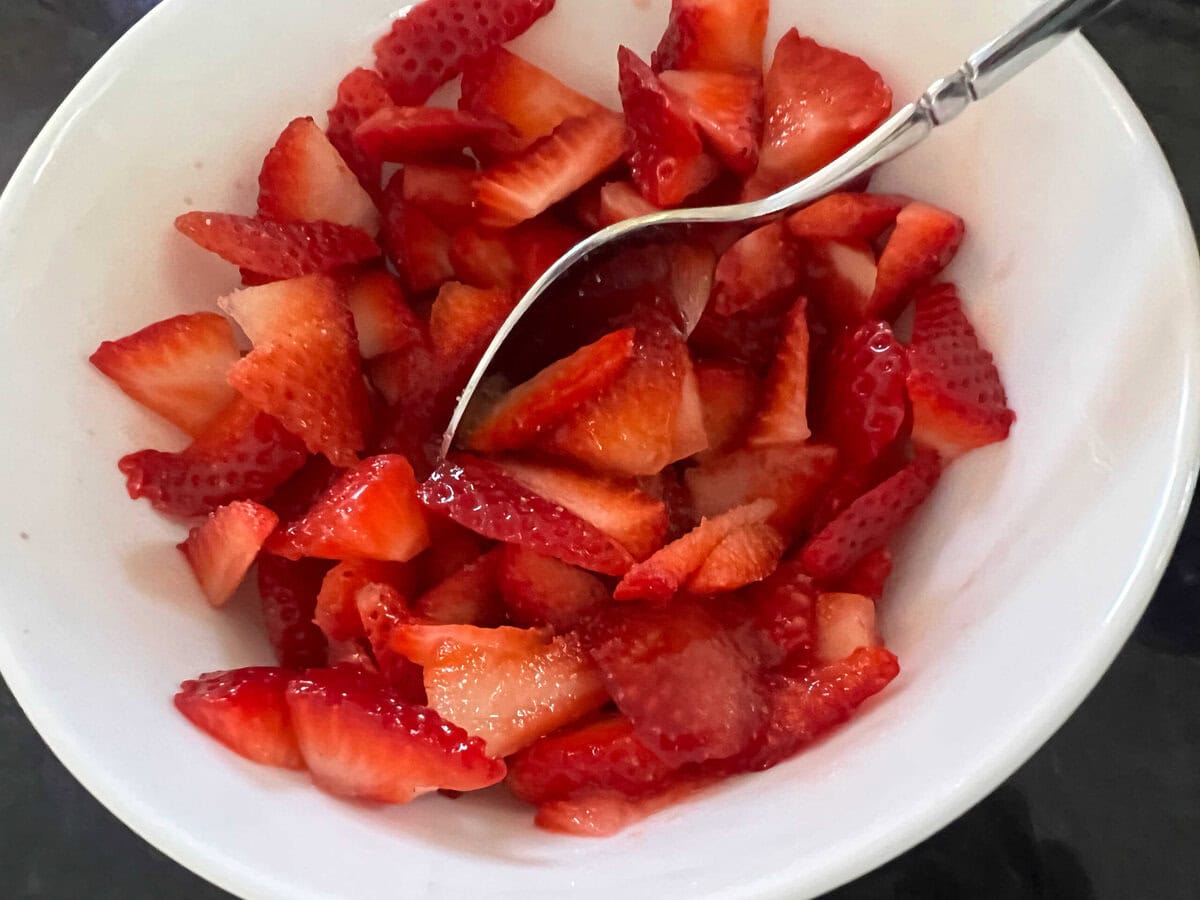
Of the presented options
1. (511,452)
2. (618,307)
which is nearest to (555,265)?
(618,307)

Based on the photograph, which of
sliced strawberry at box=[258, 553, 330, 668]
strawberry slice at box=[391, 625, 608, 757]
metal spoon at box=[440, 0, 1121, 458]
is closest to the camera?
metal spoon at box=[440, 0, 1121, 458]

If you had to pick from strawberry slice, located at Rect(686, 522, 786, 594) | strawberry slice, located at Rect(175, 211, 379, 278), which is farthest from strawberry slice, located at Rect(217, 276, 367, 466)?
strawberry slice, located at Rect(686, 522, 786, 594)

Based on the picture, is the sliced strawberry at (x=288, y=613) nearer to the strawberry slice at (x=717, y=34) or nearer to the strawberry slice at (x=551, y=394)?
the strawberry slice at (x=551, y=394)

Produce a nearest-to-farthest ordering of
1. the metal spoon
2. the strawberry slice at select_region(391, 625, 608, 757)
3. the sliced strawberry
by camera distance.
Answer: the metal spoon → the strawberry slice at select_region(391, 625, 608, 757) → the sliced strawberry

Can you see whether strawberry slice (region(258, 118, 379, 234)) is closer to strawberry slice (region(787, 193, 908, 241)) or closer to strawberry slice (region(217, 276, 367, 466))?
strawberry slice (region(217, 276, 367, 466))

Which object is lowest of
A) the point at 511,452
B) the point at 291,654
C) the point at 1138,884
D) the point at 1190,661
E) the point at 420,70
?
the point at 1138,884

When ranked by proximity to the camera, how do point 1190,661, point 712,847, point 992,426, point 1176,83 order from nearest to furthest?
point 712,847, point 992,426, point 1190,661, point 1176,83

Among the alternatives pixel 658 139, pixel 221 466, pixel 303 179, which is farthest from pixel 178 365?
pixel 658 139

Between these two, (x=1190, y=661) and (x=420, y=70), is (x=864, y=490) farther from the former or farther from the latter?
(x=420, y=70)
